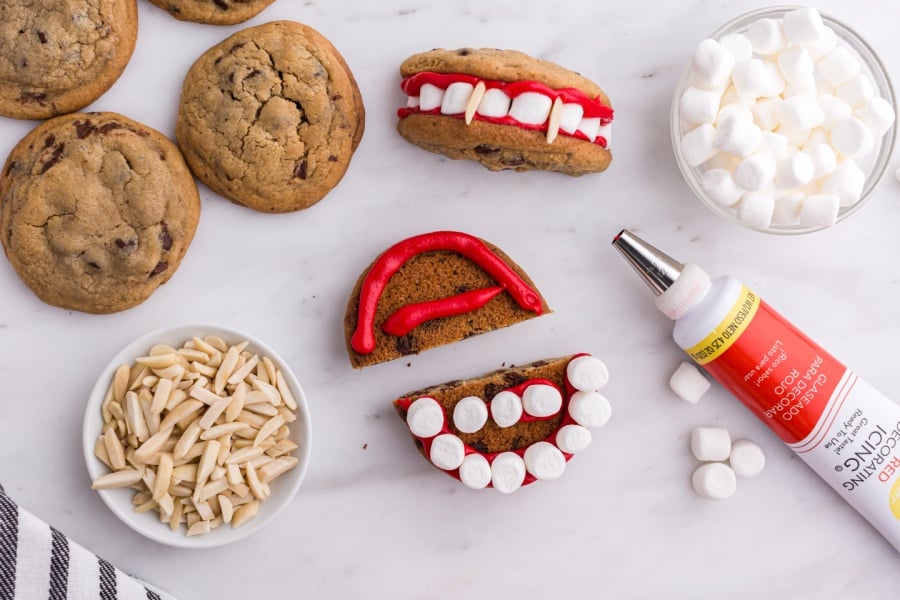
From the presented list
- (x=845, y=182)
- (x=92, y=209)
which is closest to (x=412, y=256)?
(x=92, y=209)

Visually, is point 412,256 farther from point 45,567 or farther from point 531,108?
point 45,567

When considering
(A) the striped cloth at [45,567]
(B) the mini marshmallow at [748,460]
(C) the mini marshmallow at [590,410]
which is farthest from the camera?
(B) the mini marshmallow at [748,460]

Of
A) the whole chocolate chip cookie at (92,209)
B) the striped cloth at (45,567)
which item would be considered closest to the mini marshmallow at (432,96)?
the whole chocolate chip cookie at (92,209)

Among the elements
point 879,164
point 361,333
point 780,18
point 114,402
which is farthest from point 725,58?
point 114,402

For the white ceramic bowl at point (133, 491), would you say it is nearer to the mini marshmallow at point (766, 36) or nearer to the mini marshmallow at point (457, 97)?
the mini marshmallow at point (457, 97)

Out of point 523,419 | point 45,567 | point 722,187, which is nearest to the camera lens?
point 45,567

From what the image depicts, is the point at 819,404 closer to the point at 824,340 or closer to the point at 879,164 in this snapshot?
the point at 824,340

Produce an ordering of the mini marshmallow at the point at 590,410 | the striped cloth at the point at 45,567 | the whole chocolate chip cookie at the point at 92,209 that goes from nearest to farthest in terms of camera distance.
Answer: the striped cloth at the point at 45,567
the whole chocolate chip cookie at the point at 92,209
the mini marshmallow at the point at 590,410
